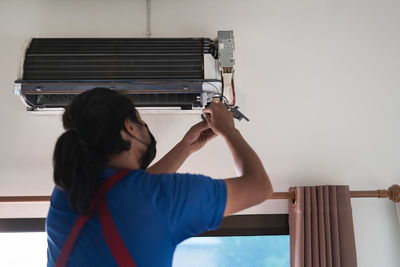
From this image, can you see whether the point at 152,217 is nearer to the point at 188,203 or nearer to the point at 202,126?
the point at 188,203

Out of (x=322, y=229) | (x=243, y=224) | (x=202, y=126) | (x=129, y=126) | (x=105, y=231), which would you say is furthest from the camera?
(x=243, y=224)

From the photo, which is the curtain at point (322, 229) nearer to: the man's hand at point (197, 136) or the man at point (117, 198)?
the man's hand at point (197, 136)

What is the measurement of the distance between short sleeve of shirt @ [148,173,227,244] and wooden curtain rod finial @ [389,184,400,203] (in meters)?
1.08

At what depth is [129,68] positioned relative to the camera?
1.39 meters

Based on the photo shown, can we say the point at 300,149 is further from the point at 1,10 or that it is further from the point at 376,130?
the point at 1,10

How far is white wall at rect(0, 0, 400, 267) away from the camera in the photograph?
1.62 m

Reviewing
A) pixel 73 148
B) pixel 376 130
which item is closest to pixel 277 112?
pixel 376 130

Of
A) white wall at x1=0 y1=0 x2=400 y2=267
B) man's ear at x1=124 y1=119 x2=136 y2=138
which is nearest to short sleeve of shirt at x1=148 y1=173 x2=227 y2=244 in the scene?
man's ear at x1=124 y1=119 x2=136 y2=138

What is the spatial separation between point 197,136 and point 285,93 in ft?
2.18

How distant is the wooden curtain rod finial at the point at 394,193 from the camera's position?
1.55 metres

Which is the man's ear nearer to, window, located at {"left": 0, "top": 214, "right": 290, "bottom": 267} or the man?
the man

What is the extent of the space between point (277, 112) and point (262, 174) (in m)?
0.87

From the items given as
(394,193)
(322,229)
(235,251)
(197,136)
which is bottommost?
(235,251)

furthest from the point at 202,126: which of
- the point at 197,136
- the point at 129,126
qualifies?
the point at 129,126
